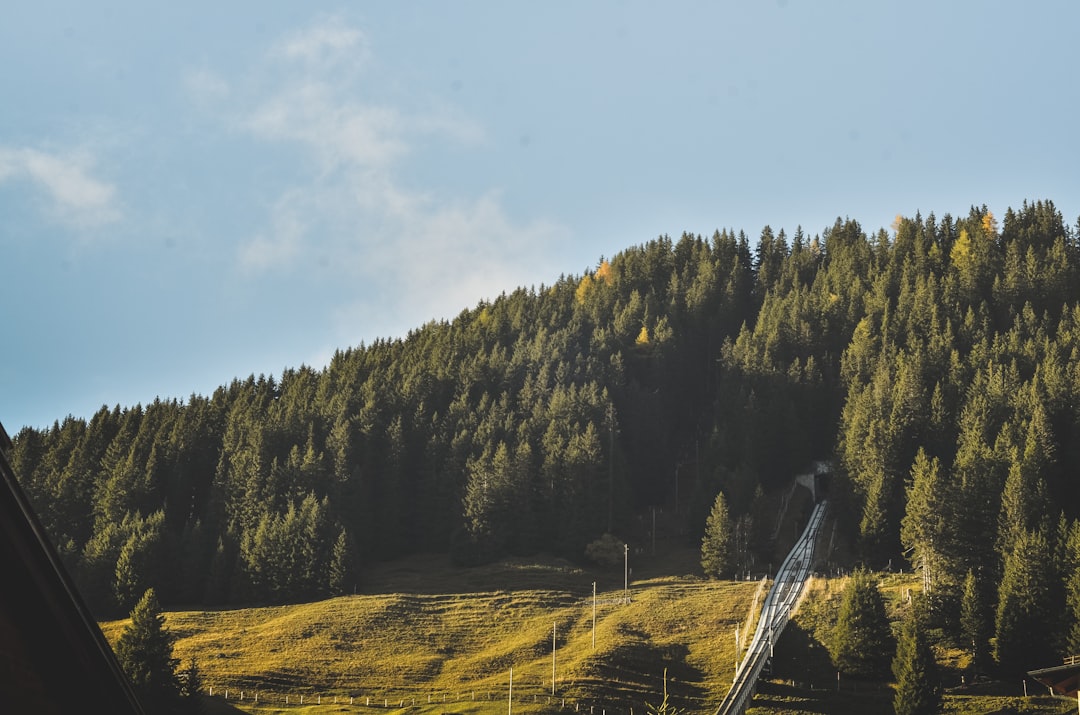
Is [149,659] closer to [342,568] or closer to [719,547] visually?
[342,568]

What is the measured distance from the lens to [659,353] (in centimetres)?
15900

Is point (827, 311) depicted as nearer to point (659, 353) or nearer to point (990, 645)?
point (659, 353)

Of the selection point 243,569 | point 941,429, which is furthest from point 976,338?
point 243,569

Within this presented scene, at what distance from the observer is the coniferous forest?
321ft

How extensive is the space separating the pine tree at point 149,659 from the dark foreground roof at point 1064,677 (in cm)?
5723

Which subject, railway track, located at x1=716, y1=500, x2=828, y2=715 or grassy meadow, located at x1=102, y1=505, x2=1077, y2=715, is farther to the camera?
grassy meadow, located at x1=102, y1=505, x2=1077, y2=715

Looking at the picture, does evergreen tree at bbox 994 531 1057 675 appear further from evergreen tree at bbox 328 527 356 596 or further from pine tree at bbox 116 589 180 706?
evergreen tree at bbox 328 527 356 596

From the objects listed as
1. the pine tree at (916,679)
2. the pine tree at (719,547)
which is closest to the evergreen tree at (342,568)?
the pine tree at (719,547)

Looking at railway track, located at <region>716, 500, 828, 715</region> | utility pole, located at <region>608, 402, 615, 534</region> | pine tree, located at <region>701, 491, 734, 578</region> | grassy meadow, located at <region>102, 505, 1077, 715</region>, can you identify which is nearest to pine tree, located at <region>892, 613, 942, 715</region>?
grassy meadow, located at <region>102, 505, 1077, 715</region>

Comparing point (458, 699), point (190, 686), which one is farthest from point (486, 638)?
point (190, 686)

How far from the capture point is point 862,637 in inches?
3108

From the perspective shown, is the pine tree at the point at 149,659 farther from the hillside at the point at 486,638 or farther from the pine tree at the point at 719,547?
the pine tree at the point at 719,547

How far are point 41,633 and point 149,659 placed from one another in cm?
6737

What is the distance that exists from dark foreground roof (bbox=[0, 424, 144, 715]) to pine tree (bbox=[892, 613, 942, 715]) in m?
68.4
